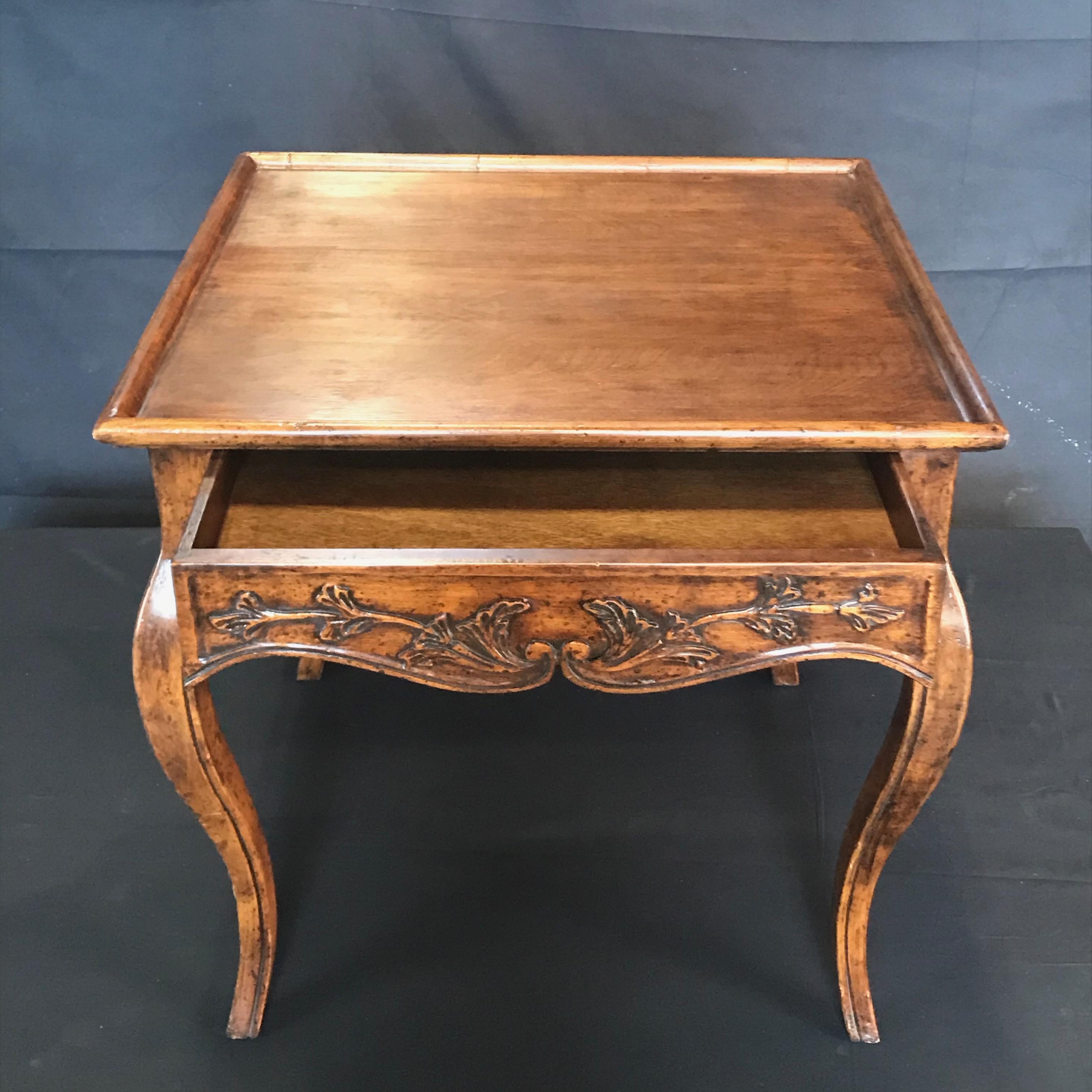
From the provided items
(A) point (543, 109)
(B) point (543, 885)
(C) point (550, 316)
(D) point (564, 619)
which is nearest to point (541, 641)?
(D) point (564, 619)

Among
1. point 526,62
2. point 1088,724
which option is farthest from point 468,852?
point 526,62

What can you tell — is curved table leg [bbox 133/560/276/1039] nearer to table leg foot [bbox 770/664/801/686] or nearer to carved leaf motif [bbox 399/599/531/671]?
carved leaf motif [bbox 399/599/531/671]

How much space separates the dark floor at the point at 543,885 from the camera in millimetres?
910

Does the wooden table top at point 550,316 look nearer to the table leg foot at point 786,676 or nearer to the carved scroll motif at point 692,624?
the carved scroll motif at point 692,624

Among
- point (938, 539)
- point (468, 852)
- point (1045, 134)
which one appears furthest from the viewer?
point (1045, 134)

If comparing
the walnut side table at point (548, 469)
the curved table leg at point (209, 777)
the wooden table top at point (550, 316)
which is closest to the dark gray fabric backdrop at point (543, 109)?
the wooden table top at point (550, 316)

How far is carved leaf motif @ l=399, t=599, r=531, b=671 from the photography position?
71cm

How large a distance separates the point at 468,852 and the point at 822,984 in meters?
0.37

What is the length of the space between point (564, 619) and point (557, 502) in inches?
4.9

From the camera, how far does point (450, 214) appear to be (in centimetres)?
96

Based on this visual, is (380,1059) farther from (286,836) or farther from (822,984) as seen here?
(822,984)

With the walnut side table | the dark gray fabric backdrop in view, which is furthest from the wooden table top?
the dark gray fabric backdrop

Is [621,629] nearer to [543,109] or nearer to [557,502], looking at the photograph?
[557,502]

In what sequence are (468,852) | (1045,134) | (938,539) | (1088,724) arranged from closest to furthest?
(938,539)
(468,852)
(1088,724)
(1045,134)
